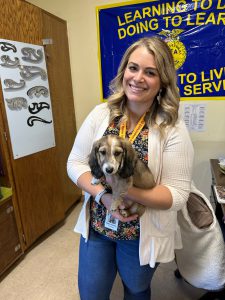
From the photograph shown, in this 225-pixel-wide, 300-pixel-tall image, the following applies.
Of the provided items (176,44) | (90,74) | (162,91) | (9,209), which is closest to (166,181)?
(162,91)

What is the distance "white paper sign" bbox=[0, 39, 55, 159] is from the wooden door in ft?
0.21

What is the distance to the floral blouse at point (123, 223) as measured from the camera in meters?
1.07

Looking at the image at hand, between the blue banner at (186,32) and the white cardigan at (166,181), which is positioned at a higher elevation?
the blue banner at (186,32)

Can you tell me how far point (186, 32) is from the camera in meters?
2.26

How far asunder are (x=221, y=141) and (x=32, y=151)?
6.31ft

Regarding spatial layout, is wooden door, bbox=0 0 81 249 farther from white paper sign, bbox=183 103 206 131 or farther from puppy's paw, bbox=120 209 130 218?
white paper sign, bbox=183 103 206 131

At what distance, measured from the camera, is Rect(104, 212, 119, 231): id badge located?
1.10m

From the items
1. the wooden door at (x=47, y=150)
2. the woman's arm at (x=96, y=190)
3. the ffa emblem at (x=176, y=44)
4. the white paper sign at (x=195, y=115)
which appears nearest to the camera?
the woman's arm at (x=96, y=190)

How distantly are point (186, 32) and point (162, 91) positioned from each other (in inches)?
59.3

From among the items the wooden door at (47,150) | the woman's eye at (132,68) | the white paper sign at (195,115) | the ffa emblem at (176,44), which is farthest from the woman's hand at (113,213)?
the ffa emblem at (176,44)

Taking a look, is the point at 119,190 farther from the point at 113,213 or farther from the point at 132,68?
the point at 132,68

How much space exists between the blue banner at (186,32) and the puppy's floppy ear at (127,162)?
1697mm

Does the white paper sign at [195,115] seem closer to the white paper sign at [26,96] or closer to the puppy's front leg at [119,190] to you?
the white paper sign at [26,96]

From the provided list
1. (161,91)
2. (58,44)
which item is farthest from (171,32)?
(161,91)
